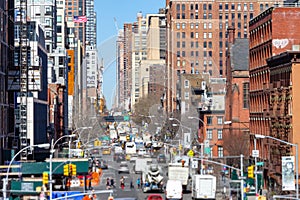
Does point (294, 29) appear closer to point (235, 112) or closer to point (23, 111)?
point (235, 112)

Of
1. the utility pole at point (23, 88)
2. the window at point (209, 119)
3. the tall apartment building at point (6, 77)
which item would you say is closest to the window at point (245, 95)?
the window at point (209, 119)

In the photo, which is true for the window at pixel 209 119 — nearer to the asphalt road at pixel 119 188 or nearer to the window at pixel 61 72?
the asphalt road at pixel 119 188

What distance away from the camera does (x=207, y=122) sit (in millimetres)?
129625

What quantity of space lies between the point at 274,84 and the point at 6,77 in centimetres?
2754

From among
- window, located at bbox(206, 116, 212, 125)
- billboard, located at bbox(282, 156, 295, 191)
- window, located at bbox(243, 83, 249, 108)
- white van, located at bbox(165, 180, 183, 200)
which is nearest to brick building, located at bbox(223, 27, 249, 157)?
window, located at bbox(243, 83, 249, 108)

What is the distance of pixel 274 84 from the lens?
7850 centimetres

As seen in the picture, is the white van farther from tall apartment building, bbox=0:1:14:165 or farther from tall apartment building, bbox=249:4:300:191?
tall apartment building, bbox=0:1:14:165

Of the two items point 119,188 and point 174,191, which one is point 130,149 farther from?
point 174,191

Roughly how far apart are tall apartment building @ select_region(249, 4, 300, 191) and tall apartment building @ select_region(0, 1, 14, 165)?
2446 centimetres

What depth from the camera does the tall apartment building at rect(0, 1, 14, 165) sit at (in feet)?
275

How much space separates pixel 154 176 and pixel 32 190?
20332 millimetres

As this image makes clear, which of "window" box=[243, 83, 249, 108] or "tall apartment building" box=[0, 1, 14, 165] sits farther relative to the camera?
"window" box=[243, 83, 249, 108]

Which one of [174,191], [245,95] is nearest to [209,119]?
[245,95]

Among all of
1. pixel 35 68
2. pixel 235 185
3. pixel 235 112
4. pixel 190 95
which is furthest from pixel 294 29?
pixel 190 95
